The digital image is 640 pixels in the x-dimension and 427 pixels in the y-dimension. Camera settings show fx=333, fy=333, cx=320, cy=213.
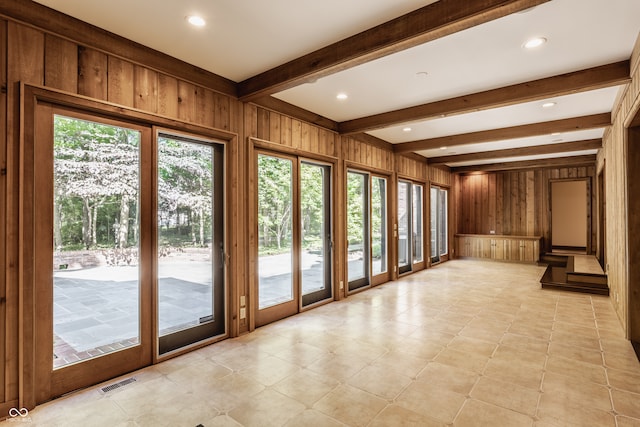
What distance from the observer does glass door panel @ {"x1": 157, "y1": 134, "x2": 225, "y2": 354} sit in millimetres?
3291

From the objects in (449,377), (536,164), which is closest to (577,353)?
(449,377)

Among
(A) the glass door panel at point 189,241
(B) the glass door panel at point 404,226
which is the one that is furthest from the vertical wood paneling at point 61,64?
(B) the glass door panel at point 404,226

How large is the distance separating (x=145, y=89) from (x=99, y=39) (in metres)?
0.48

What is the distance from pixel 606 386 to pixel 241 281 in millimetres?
3486

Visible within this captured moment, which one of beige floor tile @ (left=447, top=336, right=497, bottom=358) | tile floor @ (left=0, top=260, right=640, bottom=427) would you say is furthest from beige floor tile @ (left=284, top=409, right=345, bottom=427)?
beige floor tile @ (left=447, top=336, right=497, bottom=358)

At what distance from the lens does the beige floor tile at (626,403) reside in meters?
2.33

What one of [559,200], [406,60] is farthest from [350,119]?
[559,200]

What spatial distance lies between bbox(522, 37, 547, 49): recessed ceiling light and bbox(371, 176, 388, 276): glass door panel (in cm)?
363

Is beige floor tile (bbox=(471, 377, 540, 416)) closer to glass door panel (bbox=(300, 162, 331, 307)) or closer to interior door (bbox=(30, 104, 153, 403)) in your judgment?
glass door panel (bbox=(300, 162, 331, 307))

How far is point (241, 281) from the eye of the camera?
3.88m

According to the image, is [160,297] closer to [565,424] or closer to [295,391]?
[295,391]

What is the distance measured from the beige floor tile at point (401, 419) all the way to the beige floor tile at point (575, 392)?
1068 millimetres

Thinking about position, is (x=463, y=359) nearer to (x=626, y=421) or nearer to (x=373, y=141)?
(x=626, y=421)

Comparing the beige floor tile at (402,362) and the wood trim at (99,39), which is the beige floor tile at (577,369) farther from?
the wood trim at (99,39)
